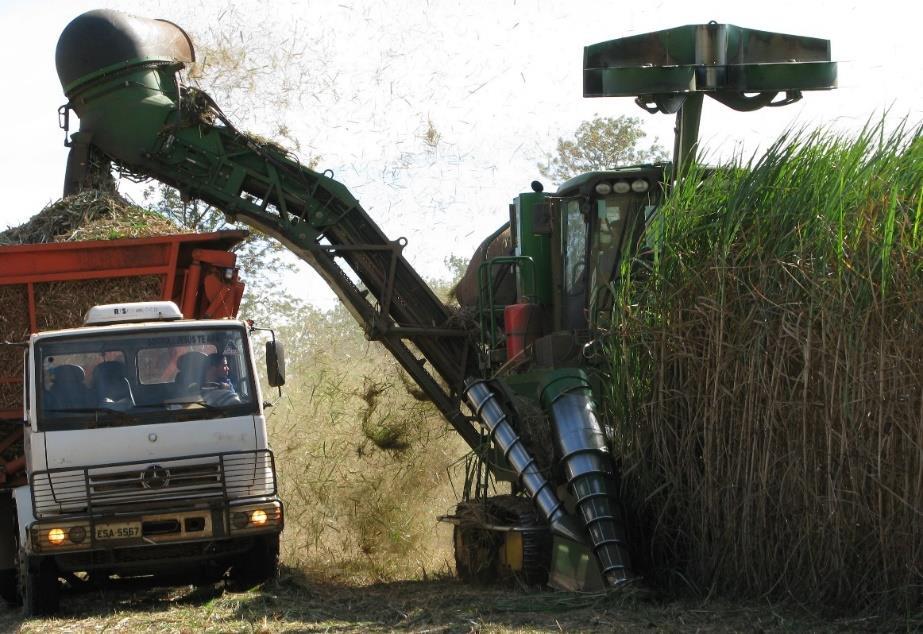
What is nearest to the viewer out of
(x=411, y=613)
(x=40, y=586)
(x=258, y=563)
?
(x=411, y=613)

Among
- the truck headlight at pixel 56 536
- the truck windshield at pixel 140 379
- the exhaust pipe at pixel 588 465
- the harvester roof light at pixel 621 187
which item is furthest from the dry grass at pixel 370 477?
the harvester roof light at pixel 621 187

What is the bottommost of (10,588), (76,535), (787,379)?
(10,588)

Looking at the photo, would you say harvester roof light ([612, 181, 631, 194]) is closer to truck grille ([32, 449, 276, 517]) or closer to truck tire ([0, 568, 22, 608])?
truck grille ([32, 449, 276, 517])

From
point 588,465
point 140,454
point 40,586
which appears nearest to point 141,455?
point 140,454

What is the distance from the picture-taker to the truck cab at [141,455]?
330 inches

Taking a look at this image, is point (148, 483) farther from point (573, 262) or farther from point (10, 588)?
point (573, 262)

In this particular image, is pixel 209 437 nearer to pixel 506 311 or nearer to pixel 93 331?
pixel 93 331

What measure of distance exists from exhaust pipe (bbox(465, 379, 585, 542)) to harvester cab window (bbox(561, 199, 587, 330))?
120 centimetres

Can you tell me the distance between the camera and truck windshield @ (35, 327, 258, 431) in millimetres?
8578

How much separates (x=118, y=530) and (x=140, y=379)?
43.0 inches

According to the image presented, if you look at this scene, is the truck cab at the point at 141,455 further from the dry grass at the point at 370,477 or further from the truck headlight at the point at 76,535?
the dry grass at the point at 370,477

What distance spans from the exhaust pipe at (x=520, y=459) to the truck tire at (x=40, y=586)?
10.7 ft

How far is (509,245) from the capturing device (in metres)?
12.4

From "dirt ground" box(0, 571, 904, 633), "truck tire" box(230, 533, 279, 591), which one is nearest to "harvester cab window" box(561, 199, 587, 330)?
"dirt ground" box(0, 571, 904, 633)
